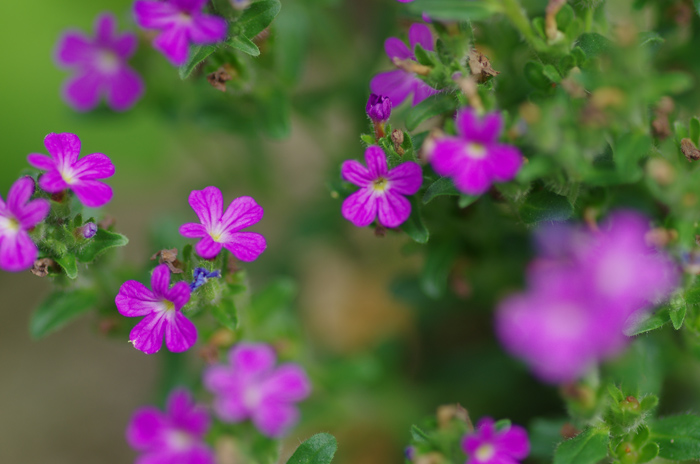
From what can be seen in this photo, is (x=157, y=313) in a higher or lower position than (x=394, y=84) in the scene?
lower

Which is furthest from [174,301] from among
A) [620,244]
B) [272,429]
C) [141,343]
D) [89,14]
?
[89,14]

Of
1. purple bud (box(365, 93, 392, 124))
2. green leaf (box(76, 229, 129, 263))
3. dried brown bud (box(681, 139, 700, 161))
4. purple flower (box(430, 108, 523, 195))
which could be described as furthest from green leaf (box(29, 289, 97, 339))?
dried brown bud (box(681, 139, 700, 161))

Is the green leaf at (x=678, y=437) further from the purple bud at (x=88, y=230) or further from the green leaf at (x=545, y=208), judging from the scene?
the purple bud at (x=88, y=230)

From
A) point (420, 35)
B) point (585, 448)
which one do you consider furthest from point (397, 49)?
point (585, 448)

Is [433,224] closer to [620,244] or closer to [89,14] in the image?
[620,244]

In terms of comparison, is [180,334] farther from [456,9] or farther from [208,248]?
[456,9]

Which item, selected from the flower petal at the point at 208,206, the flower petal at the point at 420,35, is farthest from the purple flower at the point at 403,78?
the flower petal at the point at 208,206
